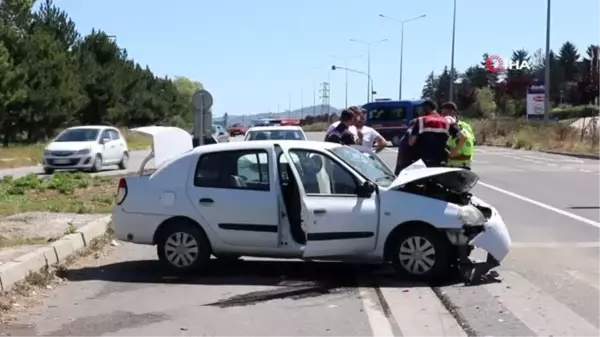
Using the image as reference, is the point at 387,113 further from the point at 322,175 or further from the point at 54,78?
the point at 322,175

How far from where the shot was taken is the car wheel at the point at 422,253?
945 cm

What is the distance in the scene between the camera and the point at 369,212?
9578mm

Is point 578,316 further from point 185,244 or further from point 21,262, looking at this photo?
point 21,262

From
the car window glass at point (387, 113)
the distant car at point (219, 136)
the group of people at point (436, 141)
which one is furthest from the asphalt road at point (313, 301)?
the car window glass at point (387, 113)

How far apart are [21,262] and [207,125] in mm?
11527

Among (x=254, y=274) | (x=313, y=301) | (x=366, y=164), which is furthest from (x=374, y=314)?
(x=366, y=164)

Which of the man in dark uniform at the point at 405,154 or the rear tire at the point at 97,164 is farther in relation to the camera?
the rear tire at the point at 97,164

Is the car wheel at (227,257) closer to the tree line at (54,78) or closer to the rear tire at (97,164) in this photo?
the rear tire at (97,164)

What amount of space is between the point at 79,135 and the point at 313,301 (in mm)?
24332

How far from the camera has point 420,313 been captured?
26.5 feet

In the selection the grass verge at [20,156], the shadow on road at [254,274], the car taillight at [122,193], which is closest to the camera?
the shadow on road at [254,274]

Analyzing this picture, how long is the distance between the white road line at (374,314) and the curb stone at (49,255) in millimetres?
3416

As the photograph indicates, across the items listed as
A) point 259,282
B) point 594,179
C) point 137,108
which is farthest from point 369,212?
point 137,108

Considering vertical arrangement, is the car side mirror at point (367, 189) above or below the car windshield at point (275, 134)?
below
